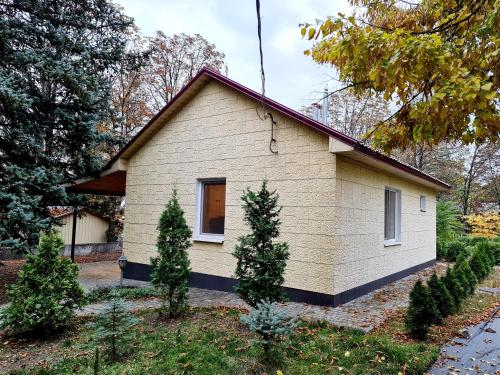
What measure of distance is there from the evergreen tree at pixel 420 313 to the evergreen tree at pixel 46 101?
7.62 meters

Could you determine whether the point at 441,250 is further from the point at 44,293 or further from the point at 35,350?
the point at 35,350

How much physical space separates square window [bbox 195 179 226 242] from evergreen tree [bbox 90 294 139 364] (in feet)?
12.2

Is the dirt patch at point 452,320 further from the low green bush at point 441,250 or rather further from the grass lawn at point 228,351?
the low green bush at point 441,250

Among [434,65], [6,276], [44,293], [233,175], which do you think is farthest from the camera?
[6,276]

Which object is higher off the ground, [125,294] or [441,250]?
[441,250]

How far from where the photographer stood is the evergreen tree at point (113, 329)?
4.02 meters

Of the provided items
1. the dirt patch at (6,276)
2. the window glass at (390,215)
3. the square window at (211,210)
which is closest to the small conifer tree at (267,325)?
the square window at (211,210)

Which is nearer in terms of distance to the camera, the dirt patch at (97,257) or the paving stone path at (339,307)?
the paving stone path at (339,307)

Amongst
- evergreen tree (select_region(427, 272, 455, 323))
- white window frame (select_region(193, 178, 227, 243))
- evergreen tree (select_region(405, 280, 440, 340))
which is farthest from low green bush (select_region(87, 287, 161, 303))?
evergreen tree (select_region(427, 272, 455, 323))

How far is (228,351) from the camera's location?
4176mm

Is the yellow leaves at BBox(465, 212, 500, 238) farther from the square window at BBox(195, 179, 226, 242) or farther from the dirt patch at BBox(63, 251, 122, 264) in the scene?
the dirt patch at BBox(63, 251, 122, 264)

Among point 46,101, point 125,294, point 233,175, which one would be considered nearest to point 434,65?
point 233,175

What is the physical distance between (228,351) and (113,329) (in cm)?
138

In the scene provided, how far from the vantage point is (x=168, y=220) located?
225 inches
